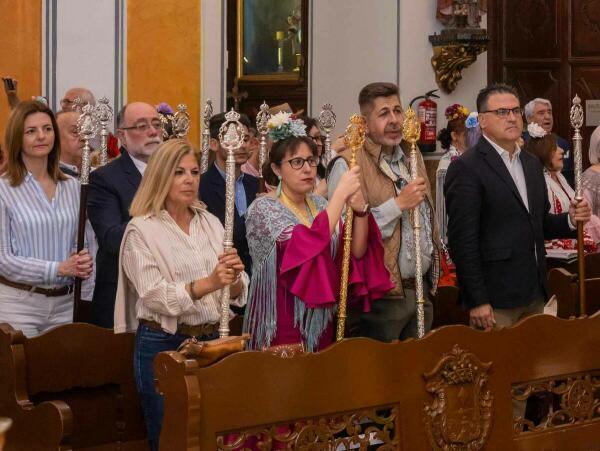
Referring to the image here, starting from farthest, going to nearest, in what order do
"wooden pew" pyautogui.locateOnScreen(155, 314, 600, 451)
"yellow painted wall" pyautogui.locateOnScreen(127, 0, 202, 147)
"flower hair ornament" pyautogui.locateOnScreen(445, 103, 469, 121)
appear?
"flower hair ornament" pyautogui.locateOnScreen(445, 103, 469, 121), "yellow painted wall" pyautogui.locateOnScreen(127, 0, 202, 147), "wooden pew" pyautogui.locateOnScreen(155, 314, 600, 451)

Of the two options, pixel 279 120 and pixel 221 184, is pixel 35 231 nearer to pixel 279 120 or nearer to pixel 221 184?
pixel 279 120

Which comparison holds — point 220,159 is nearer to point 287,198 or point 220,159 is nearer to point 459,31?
point 287,198

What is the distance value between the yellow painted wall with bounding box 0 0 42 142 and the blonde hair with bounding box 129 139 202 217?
3.44 metres

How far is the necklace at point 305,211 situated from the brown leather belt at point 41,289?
3.24 feet

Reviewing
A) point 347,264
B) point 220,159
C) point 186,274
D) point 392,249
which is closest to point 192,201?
point 186,274

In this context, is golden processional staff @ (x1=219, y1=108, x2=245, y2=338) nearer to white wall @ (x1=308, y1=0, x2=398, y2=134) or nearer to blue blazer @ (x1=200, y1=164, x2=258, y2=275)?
blue blazer @ (x1=200, y1=164, x2=258, y2=275)

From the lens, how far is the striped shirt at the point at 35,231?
4.87 meters

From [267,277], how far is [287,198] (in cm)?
35

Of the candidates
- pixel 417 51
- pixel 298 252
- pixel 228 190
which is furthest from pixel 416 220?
pixel 417 51

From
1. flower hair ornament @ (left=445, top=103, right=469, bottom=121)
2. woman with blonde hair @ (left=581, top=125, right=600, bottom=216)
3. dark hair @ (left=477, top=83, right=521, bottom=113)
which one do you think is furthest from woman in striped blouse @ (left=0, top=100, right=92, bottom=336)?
flower hair ornament @ (left=445, top=103, right=469, bottom=121)

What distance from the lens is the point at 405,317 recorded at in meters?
5.18

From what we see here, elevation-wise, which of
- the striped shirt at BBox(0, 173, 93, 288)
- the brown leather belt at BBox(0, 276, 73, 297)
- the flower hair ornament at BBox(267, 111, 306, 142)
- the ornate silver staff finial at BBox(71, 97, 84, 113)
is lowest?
the brown leather belt at BBox(0, 276, 73, 297)

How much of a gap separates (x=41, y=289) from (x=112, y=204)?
0.53 meters

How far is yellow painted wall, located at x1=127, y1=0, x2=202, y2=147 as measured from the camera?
8.07 m
